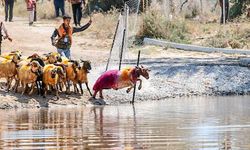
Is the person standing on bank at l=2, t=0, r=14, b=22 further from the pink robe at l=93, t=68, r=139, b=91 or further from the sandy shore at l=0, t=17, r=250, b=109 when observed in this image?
the pink robe at l=93, t=68, r=139, b=91

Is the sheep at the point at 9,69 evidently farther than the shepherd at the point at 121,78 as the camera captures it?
Yes

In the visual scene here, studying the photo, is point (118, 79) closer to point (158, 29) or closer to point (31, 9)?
point (158, 29)

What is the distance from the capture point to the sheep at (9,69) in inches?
873

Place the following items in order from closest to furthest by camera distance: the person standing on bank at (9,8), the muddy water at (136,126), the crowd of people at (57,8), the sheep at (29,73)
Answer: the muddy water at (136,126) → the sheep at (29,73) → the crowd of people at (57,8) → the person standing on bank at (9,8)

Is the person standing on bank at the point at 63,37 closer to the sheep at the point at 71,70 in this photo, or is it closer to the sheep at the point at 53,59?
the sheep at the point at 53,59

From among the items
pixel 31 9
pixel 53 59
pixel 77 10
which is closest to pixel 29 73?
pixel 53 59

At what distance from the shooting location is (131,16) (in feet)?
103

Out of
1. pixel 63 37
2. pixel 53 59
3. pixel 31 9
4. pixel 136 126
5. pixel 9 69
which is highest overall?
pixel 63 37

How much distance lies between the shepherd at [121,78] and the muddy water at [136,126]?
0.51 metres

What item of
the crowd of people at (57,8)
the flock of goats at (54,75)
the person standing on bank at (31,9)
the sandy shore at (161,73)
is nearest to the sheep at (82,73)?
the flock of goats at (54,75)

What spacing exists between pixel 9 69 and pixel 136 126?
5.99 m

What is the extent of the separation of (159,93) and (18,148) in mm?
10127

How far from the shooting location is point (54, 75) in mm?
21422

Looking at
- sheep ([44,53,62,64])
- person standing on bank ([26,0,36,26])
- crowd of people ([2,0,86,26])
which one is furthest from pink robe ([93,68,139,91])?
person standing on bank ([26,0,36,26])
